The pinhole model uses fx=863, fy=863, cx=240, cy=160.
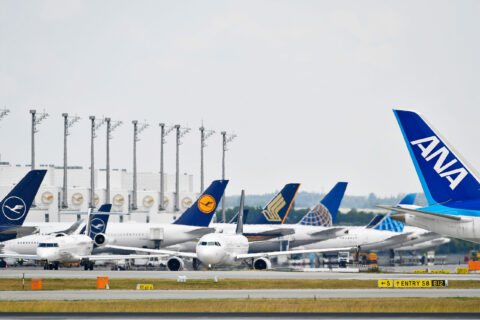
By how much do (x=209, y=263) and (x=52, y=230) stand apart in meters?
32.1

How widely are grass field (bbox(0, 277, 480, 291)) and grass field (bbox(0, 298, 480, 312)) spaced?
13.7 metres

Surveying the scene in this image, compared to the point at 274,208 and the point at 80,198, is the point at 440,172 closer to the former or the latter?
the point at 274,208

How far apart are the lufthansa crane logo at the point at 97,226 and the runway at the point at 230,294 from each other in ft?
159

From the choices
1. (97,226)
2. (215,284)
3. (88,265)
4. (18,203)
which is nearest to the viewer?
(215,284)

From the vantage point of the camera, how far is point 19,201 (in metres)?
77.8

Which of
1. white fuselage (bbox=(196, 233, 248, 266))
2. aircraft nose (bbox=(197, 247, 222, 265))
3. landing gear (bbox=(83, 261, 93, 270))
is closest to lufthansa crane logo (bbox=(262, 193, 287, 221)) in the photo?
white fuselage (bbox=(196, 233, 248, 266))

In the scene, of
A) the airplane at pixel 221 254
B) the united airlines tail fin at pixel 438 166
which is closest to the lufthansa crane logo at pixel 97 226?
the airplane at pixel 221 254

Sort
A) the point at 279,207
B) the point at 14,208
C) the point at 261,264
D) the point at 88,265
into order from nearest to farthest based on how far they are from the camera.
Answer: the point at 14,208 < the point at 88,265 < the point at 261,264 < the point at 279,207

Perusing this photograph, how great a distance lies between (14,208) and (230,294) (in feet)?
106

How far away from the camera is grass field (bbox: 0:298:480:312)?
133 feet

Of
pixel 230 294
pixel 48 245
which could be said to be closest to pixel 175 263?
pixel 48 245

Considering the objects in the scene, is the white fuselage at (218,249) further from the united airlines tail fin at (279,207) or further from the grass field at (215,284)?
the united airlines tail fin at (279,207)

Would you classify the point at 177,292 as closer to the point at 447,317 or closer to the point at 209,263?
the point at 447,317

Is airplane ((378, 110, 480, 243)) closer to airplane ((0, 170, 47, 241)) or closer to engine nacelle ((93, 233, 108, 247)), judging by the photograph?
airplane ((0, 170, 47, 241))
